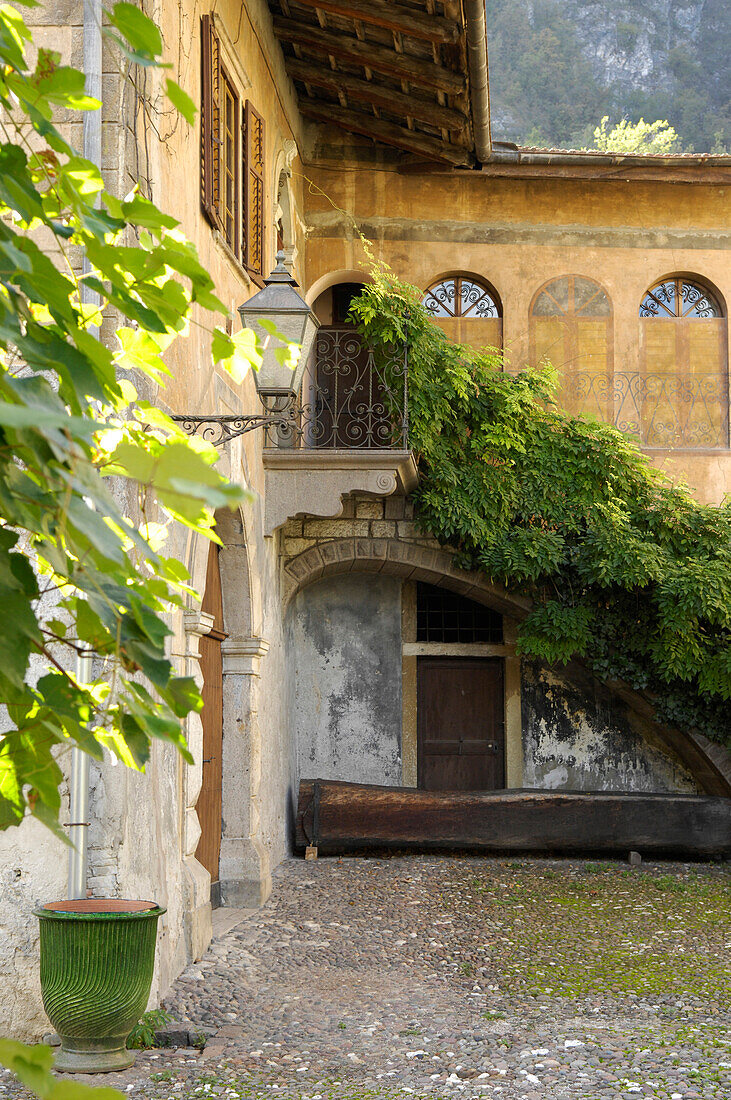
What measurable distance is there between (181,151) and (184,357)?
3.63 ft

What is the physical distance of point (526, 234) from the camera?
11641 millimetres

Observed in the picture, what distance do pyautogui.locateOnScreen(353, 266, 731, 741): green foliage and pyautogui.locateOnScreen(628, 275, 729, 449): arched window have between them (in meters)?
1.20

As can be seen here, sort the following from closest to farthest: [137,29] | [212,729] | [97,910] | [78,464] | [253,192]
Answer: [78,464], [137,29], [97,910], [212,729], [253,192]

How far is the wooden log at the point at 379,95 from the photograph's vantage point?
399 inches

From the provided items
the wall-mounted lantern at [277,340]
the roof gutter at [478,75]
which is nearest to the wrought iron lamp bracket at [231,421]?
the wall-mounted lantern at [277,340]

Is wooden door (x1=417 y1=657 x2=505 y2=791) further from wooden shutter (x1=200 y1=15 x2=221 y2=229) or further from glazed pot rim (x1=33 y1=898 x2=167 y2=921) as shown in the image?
glazed pot rim (x1=33 y1=898 x2=167 y2=921)

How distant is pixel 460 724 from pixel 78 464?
36.8 ft

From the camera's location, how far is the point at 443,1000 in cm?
580

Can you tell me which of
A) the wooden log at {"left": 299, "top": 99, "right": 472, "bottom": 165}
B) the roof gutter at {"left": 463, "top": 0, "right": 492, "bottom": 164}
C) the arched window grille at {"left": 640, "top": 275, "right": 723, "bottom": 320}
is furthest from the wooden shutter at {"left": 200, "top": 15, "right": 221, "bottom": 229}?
the arched window grille at {"left": 640, "top": 275, "right": 723, "bottom": 320}

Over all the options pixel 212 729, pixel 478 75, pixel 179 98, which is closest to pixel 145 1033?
pixel 212 729

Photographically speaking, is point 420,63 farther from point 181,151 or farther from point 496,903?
point 496,903

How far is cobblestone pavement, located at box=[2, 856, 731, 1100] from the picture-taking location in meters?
4.44

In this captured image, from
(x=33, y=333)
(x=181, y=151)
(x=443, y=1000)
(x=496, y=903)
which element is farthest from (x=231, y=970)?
(x=33, y=333)

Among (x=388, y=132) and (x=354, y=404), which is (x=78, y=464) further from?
(x=388, y=132)
